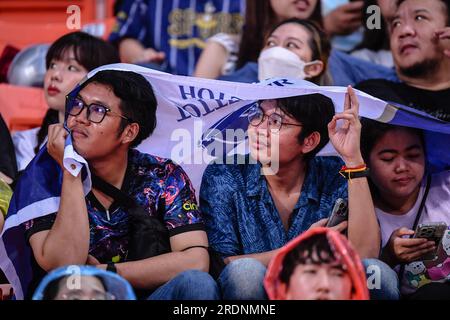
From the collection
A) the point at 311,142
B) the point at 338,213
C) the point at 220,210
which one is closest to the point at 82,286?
the point at 220,210

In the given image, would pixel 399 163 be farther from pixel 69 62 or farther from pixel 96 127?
pixel 69 62

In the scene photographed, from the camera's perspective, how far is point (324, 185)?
296 cm

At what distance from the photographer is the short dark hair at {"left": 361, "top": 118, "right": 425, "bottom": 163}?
297cm

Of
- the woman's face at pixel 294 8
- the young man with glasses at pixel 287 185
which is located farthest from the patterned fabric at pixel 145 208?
the woman's face at pixel 294 8

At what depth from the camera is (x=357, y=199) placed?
2.74 metres

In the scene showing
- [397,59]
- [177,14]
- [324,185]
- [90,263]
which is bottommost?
[90,263]

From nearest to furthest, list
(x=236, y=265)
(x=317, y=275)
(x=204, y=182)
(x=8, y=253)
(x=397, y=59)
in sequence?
(x=317, y=275) → (x=236, y=265) → (x=8, y=253) → (x=204, y=182) → (x=397, y=59)

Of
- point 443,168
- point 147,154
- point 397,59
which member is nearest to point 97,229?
point 147,154

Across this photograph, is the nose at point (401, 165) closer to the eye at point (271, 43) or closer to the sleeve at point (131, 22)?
the eye at point (271, 43)

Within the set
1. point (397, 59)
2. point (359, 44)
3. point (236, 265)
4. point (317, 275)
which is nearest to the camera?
point (317, 275)

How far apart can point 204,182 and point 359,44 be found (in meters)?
1.85

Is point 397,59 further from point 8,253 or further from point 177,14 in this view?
→ point 8,253

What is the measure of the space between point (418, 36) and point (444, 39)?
10cm

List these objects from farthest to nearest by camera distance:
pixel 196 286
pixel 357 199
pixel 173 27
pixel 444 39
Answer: pixel 173 27 < pixel 444 39 < pixel 357 199 < pixel 196 286
